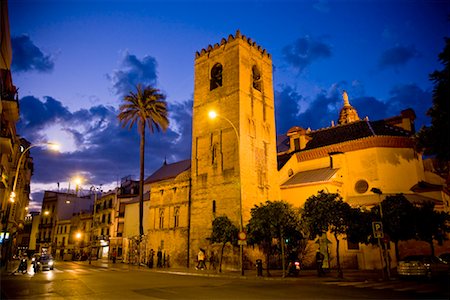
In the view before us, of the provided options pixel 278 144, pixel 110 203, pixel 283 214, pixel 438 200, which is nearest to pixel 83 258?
pixel 110 203

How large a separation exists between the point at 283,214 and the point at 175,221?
1595 centimetres

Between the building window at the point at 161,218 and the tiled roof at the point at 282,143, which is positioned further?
the tiled roof at the point at 282,143

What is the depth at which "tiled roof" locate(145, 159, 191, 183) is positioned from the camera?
52.7m

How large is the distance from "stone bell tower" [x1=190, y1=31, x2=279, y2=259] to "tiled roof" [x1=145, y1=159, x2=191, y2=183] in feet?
54.8

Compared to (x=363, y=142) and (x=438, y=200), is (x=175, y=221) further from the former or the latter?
(x=438, y=200)

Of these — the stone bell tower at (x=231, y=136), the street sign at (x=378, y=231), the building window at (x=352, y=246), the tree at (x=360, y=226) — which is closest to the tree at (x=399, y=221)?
the tree at (x=360, y=226)

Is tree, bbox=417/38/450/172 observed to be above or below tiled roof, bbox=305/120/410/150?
below

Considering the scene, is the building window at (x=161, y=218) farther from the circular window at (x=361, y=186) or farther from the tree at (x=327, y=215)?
the circular window at (x=361, y=186)

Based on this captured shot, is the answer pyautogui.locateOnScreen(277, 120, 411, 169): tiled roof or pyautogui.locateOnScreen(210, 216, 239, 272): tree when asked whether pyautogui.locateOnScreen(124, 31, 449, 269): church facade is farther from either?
pyautogui.locateOnScreen(210, 216, 239, 272): tree

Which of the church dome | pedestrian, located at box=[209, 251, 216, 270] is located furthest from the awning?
the church dome

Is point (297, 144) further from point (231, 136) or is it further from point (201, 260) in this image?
point (201, 260)

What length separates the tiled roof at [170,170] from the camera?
52.7 meters

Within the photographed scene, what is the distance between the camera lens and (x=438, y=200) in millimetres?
28484

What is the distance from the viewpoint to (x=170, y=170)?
181 ft
